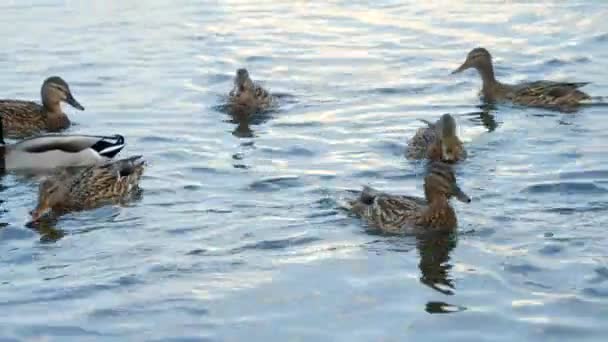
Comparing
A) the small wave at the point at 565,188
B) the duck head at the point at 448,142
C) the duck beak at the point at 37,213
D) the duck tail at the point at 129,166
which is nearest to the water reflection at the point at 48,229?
the duck beak at the point at 37,213

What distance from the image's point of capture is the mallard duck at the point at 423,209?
38.1 ft

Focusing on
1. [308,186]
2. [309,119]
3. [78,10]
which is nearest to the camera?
[308,186]

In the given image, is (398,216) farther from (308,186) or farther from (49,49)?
(49,49)

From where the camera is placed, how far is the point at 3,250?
37.1ft

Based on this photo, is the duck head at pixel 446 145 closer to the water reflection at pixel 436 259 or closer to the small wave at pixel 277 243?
the water reflection at pixel 436 259

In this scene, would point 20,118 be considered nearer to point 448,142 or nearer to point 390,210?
point 448,142

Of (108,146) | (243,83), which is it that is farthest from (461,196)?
(243,83)

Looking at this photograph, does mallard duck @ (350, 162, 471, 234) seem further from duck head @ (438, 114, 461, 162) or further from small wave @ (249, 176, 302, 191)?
duck head @ (438, 114, 461, 162)

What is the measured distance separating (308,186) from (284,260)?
7.44 feet

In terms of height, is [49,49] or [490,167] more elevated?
[49,49]

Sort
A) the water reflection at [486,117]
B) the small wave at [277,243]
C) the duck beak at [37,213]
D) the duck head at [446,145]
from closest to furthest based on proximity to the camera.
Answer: the small wave at [277,243], the duck beak at [37,213], the duck head at [446,145], the water reflection at [486,117]

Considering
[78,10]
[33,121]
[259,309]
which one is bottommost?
[259,309]

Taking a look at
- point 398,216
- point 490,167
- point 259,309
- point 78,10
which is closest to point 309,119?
point 490,167

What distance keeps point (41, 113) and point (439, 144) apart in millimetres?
5043
